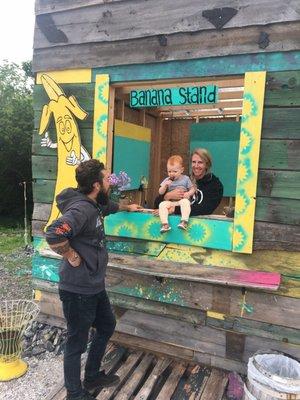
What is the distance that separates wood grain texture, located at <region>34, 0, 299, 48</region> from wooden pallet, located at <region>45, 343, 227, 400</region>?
305 cm

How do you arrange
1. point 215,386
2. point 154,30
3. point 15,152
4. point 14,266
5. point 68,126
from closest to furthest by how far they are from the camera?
point 215,386, point 154,30, point 68,126, point 14,266, point 15,152

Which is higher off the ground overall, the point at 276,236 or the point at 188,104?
the point at 188,104

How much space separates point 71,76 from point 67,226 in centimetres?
199

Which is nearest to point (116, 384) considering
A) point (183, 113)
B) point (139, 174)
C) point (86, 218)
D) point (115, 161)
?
point (86, 218)

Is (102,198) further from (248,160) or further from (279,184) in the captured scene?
(279,184)

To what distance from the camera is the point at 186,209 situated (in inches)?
137

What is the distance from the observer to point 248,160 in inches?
127

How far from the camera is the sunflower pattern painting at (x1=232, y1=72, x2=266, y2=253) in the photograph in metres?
3.16

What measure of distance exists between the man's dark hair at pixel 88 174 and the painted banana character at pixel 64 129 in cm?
107

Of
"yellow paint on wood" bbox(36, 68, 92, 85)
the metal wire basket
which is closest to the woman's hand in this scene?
→ "yellow paint on wood" bbox(36, 68, 92, 85)

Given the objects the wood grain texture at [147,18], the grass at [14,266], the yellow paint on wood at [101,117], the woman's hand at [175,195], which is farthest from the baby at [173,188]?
the grass at [14,266]

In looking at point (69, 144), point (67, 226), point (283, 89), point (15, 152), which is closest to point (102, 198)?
point (67, 226)

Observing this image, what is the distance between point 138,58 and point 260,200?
1720 millimetres

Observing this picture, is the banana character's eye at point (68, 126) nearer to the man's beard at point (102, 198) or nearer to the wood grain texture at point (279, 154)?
the man's beard at point (102, 198)
